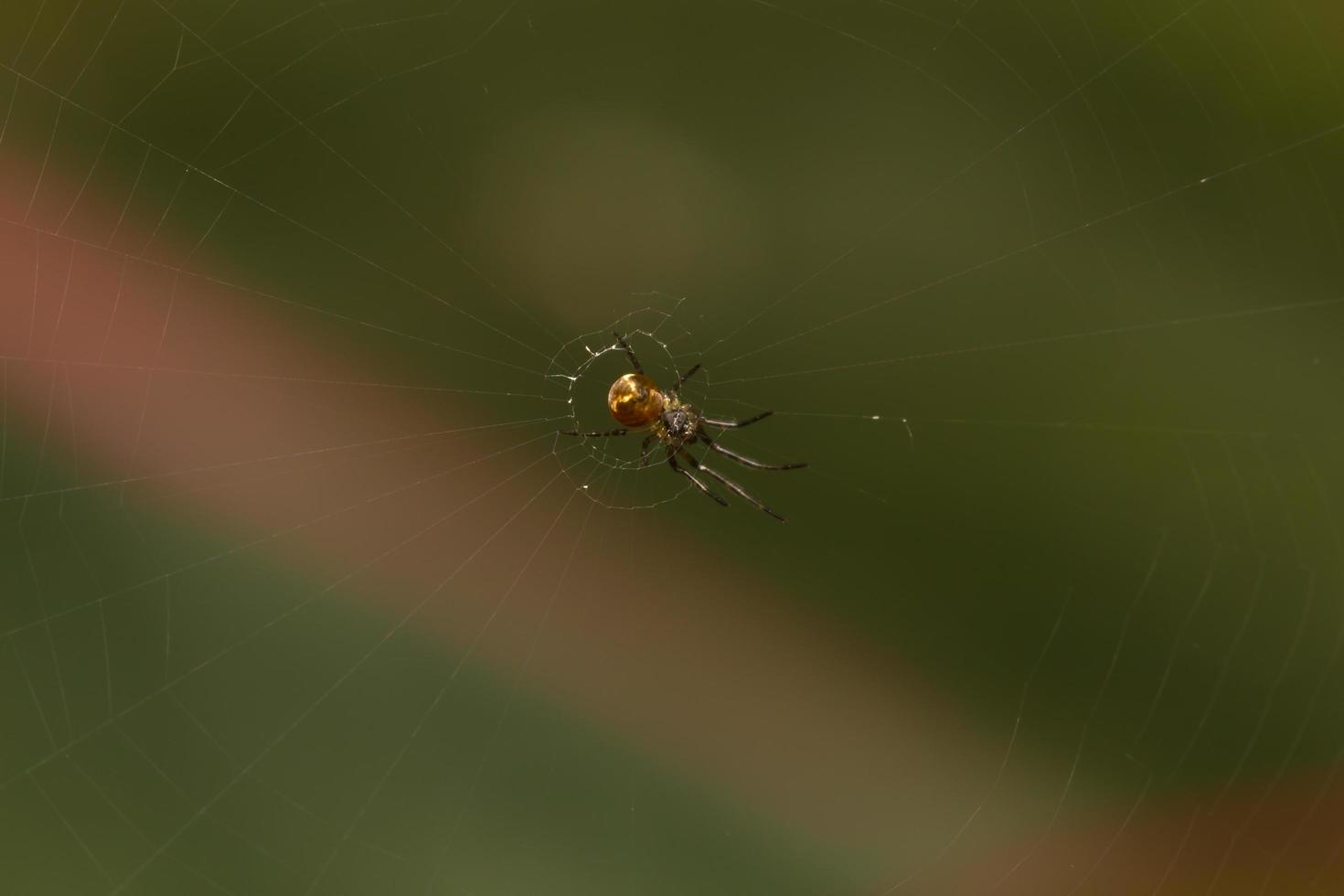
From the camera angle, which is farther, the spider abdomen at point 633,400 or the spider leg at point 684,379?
the spider leg at point 684,379

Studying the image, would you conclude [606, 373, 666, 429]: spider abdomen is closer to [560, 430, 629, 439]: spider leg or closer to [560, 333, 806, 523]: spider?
[560, 333, 806, 523]: spider

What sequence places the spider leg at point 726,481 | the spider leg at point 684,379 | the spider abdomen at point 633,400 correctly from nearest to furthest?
the spider abdomen at point 633,400
the spider leg at point 684,379
the spider leg at point 726,481

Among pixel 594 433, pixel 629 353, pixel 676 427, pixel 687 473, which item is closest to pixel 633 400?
pixel 629 353

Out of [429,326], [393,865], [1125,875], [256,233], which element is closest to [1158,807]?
[1125,875]

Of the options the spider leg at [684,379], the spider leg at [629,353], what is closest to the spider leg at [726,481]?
the spider leg at [684,379]

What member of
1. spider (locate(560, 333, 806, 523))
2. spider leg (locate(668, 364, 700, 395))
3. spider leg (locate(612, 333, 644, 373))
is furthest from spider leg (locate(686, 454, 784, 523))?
spider leg (locate(612, 333, 644, 373))

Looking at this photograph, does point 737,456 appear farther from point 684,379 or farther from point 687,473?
point 684,379

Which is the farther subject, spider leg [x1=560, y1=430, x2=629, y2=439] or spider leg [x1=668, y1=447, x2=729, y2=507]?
spider leg [x1=668, y1=447, x2=729, y2=507]

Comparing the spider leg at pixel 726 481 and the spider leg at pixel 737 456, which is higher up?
the spider leg at pixel 737 456

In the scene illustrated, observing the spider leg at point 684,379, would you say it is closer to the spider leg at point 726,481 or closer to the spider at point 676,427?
the spider at point 676,427
